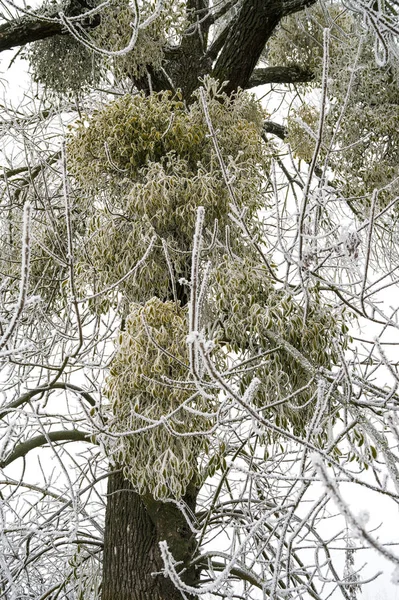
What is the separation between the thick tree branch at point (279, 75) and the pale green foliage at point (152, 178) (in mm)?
→ 1306

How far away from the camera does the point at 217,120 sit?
3.40m

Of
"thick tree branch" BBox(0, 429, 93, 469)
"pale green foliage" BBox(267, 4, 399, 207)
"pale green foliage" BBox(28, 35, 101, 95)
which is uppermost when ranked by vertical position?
"pale green foliage" BBox(28, 35, 101, 95)

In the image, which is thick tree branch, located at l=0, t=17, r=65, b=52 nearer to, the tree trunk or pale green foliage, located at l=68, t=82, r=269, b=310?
pale green foliage, located at l=68, t=82, r=269, b=310

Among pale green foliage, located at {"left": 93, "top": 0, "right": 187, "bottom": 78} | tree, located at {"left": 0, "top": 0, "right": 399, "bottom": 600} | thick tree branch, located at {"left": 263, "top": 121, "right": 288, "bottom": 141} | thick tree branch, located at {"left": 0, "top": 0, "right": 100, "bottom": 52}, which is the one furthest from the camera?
thick tree branch, located at {"left": 263, "top": 121, "right": 288, "bottom": 141}

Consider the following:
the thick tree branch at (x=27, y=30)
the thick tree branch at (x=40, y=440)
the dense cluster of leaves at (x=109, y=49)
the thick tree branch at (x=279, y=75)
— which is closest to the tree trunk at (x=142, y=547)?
the thick tree branch at (x=40, y=440)

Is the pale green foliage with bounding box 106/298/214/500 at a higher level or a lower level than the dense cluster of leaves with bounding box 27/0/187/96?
lower

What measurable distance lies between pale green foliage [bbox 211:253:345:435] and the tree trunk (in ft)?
2.82

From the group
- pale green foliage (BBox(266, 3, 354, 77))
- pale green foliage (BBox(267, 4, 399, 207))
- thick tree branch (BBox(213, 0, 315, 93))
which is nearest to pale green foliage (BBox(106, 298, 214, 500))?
pale green foliage (BBox(267, 4, 399, 207))

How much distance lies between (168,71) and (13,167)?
1302 mm

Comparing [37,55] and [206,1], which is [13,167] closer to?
[37,55]

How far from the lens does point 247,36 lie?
404cm

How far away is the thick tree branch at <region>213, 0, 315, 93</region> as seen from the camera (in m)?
3.96

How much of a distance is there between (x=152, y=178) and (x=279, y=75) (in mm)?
2034

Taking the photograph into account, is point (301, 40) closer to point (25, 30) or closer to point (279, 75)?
point (279, 75)
